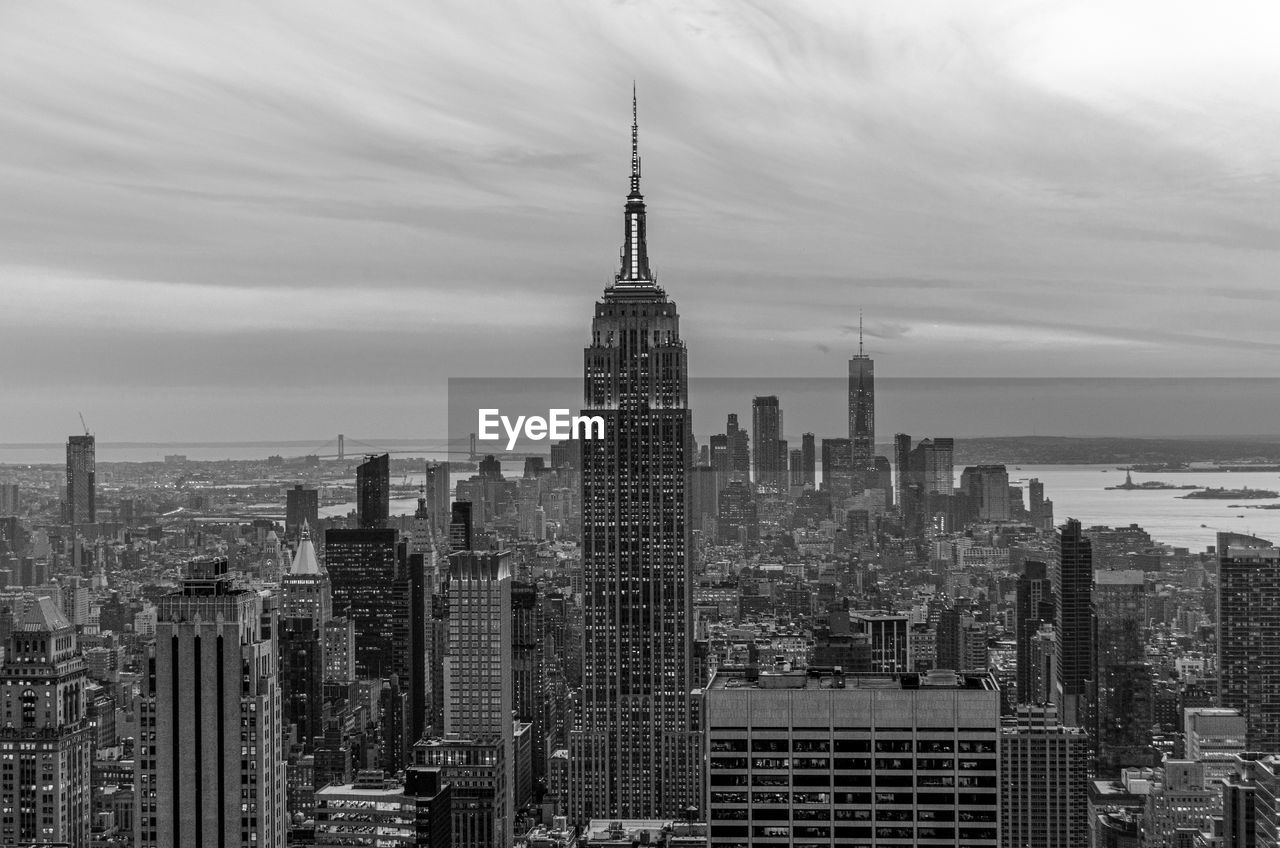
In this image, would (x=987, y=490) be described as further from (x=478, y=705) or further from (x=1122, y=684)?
(x=478, y=705)

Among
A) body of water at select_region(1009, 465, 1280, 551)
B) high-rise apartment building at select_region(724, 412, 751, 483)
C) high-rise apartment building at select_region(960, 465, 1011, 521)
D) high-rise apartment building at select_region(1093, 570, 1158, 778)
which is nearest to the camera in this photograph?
body of water at select_region(1009, 465, 1280, 551)

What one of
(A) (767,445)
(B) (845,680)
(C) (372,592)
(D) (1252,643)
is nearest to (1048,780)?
(D) (1252,643)

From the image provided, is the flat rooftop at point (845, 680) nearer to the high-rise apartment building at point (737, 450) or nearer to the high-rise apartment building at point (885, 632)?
the high-rise apartment building at point (885, 632)

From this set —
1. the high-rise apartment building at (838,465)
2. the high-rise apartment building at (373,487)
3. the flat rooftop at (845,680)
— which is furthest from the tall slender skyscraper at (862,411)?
the high-rise apartment building at (373,487)

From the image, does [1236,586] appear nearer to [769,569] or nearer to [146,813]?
[769,569]

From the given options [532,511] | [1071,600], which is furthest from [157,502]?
[1071,600]

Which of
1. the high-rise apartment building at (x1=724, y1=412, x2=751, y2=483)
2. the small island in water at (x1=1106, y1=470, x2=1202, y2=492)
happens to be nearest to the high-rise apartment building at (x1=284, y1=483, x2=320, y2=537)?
the high-rise apartment building at (x1=724, y1=412, x2=751, y2=483)

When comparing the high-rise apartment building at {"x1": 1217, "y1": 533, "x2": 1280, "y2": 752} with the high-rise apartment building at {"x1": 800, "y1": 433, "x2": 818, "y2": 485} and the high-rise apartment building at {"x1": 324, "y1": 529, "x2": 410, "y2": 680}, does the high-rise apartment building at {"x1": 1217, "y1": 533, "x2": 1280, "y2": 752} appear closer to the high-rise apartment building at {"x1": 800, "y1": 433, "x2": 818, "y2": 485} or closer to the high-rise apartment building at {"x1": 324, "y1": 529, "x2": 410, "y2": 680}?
the high-rise apartment building at {"x1": 800, "y1": 433, "x2": 818, "y2": 485}
